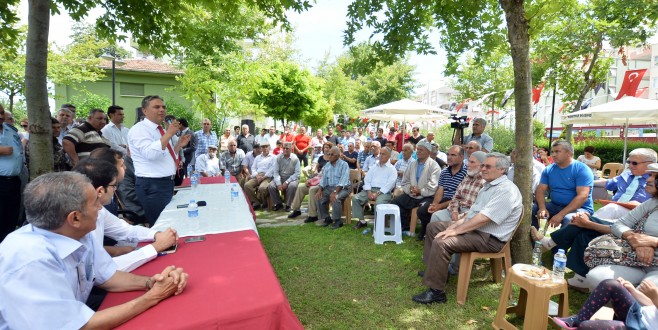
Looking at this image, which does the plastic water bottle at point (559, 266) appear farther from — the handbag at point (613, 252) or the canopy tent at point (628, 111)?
the canopy tent at point (628, 111)

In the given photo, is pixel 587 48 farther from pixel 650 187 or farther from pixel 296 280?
pixel 296 280

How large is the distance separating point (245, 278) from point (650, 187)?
3.45m

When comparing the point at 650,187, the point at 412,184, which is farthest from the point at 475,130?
the point at 650,187

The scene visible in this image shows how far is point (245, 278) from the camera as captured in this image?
2.08m

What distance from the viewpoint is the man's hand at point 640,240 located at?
2787 millimetres

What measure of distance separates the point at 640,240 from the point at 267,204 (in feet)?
22.0

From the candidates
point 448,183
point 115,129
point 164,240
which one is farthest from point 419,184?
point 115,129

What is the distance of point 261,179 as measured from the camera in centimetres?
817

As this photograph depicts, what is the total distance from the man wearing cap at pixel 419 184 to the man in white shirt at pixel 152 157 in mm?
3735

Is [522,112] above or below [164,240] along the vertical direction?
above

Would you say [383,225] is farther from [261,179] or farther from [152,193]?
[261,179]

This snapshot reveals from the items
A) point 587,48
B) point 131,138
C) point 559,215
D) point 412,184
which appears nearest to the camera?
point 131,138

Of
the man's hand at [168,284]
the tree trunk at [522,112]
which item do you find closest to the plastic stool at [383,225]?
the tree trunk at [522,112]

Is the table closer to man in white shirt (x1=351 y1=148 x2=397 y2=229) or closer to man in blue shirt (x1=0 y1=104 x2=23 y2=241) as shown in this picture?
man in blue shirt (x1=0 y1=104 x2=23 y2=241)
